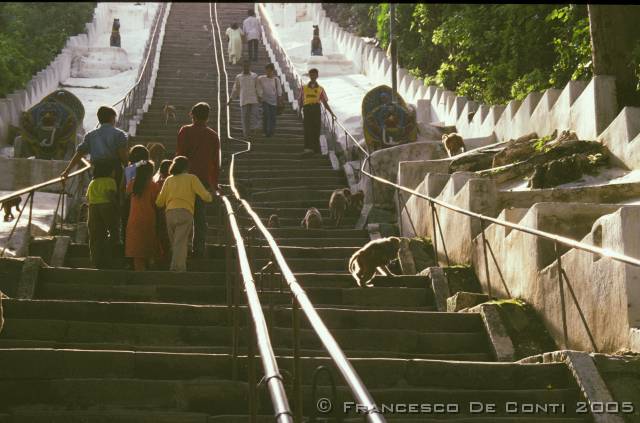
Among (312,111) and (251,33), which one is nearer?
(312,111)

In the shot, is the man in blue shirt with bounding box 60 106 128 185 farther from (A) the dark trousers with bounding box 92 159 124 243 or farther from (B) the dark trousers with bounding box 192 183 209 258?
(B) the dark trousers with bounding box 192 183 209 258

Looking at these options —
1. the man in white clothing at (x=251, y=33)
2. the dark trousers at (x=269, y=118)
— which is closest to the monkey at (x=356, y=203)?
the dark trousers at (x=269, y=118)

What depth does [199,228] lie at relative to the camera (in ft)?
41.3

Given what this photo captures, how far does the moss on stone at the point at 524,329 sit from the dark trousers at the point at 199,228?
3782 mm

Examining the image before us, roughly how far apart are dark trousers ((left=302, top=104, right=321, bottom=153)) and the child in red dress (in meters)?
8.73

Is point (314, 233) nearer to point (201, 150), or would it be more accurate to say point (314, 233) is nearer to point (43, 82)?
point (201, 150)

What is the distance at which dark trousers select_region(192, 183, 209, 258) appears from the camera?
41.2ft

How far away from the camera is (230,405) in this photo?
7492mm

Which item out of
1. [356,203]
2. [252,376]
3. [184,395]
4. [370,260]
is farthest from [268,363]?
[356,203]

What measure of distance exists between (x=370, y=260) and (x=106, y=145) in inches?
121

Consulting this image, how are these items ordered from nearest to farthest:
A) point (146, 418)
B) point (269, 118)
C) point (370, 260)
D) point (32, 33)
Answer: point (146, 418), point (370, 260), point (269, 118), point (32, 33)

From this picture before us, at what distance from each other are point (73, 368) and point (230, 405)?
45.4 inches

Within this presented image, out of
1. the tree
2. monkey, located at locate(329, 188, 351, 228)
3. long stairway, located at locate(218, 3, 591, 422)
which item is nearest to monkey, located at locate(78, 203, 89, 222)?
long stairway, located at locate(218, 3, 591, 422)

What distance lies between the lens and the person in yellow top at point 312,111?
2103 cm
